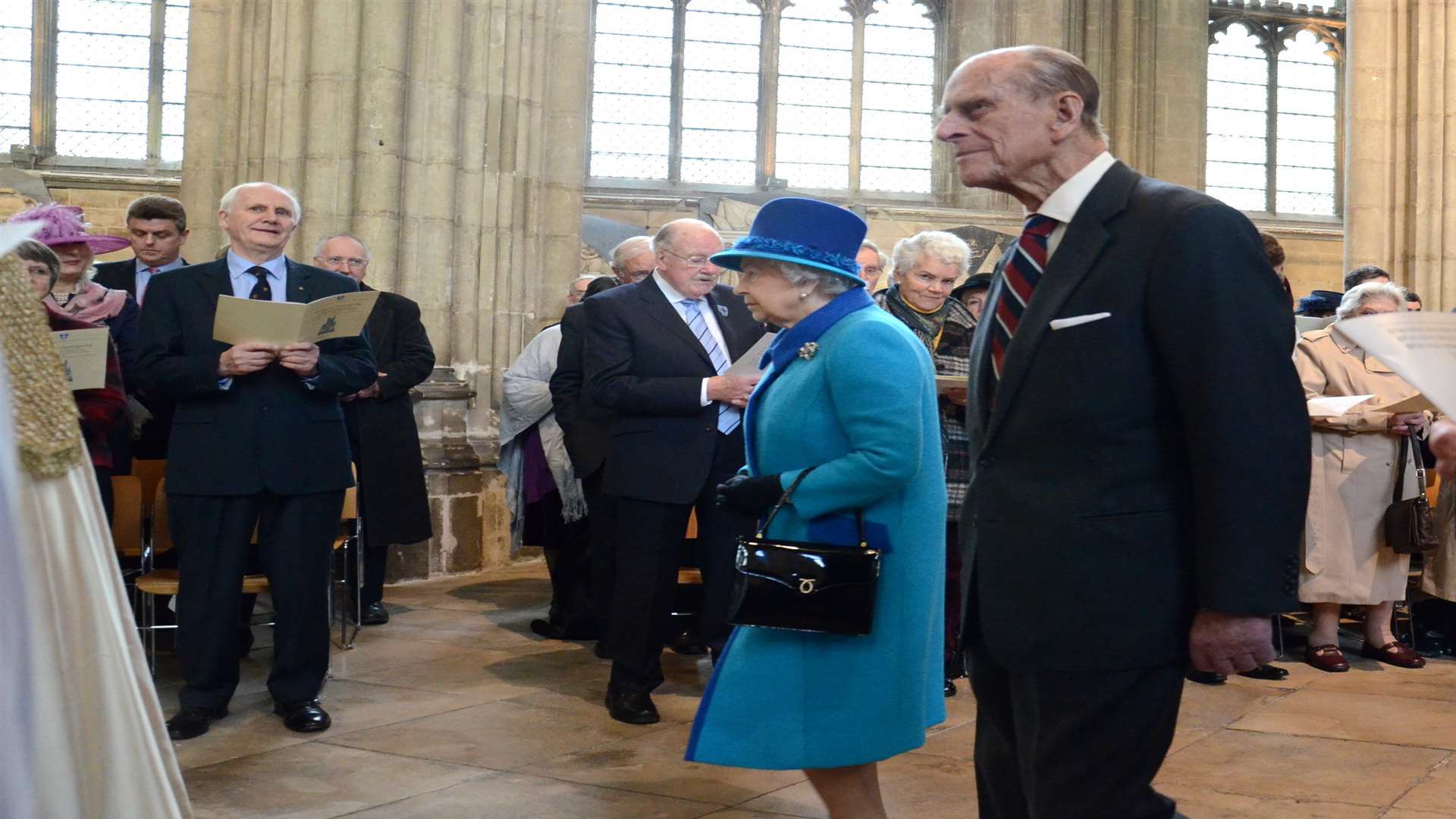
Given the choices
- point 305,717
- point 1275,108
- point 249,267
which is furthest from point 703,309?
point 1275,108

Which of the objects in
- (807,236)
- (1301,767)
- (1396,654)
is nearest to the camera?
(807,236)

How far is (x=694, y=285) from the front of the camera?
215 inches

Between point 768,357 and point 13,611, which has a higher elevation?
point 768,357

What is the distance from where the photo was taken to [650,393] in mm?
5312

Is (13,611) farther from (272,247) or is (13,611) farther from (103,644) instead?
(272,247)

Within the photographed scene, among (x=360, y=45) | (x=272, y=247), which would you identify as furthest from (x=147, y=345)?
(x=360, y=45)

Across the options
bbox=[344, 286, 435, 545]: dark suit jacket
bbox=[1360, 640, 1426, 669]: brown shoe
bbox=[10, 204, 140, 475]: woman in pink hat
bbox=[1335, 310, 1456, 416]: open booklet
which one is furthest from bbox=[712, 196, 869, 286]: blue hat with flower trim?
bbox=[1360, 640, 1426, 669]: brown shoe

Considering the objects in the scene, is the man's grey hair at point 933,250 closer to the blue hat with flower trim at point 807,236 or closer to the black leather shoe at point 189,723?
the blue hat with flower trim at point 807,236

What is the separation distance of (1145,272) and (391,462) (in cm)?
576

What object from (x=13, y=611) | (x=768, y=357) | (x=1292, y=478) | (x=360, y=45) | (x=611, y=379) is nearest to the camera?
(x=1292, y=478)

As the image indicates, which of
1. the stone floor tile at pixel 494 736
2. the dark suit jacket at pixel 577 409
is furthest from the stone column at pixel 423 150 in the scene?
the stone floor tile at pixel 494 736

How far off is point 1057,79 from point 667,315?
3108 mm

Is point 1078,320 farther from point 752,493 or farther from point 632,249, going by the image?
point 632,249

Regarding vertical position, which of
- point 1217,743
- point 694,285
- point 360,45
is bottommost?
point 1217,743
